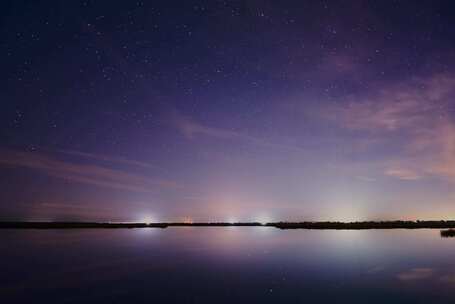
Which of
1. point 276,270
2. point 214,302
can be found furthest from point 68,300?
A: point 276,270

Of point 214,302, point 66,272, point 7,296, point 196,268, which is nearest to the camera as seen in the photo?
point 214,302

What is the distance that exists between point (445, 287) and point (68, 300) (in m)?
23.5

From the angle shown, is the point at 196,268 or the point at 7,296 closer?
the point at 7,296

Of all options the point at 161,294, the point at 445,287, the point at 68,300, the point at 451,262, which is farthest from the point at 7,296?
the point at 451,262

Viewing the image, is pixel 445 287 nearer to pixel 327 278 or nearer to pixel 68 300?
pixel 327 278

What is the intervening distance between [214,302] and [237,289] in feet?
12.1

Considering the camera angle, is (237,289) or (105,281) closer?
(237,289)

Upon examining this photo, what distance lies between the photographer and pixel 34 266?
113 ft

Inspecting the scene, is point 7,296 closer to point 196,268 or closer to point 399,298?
point 196,268

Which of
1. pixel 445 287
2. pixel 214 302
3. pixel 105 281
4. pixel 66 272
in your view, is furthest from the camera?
pixel 66 272

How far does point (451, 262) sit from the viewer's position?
112ft

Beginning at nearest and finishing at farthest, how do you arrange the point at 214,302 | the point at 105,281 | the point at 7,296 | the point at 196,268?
1. the point at 214,302
2. the point at 7,296
3. the point at 105,281
4. the point at 196,268

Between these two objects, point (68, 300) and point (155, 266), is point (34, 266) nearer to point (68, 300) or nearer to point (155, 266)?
point (155, 266)

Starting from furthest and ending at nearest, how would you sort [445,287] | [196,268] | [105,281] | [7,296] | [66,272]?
[196,268], [66,272], [105,281], [445,287], [7,296]
